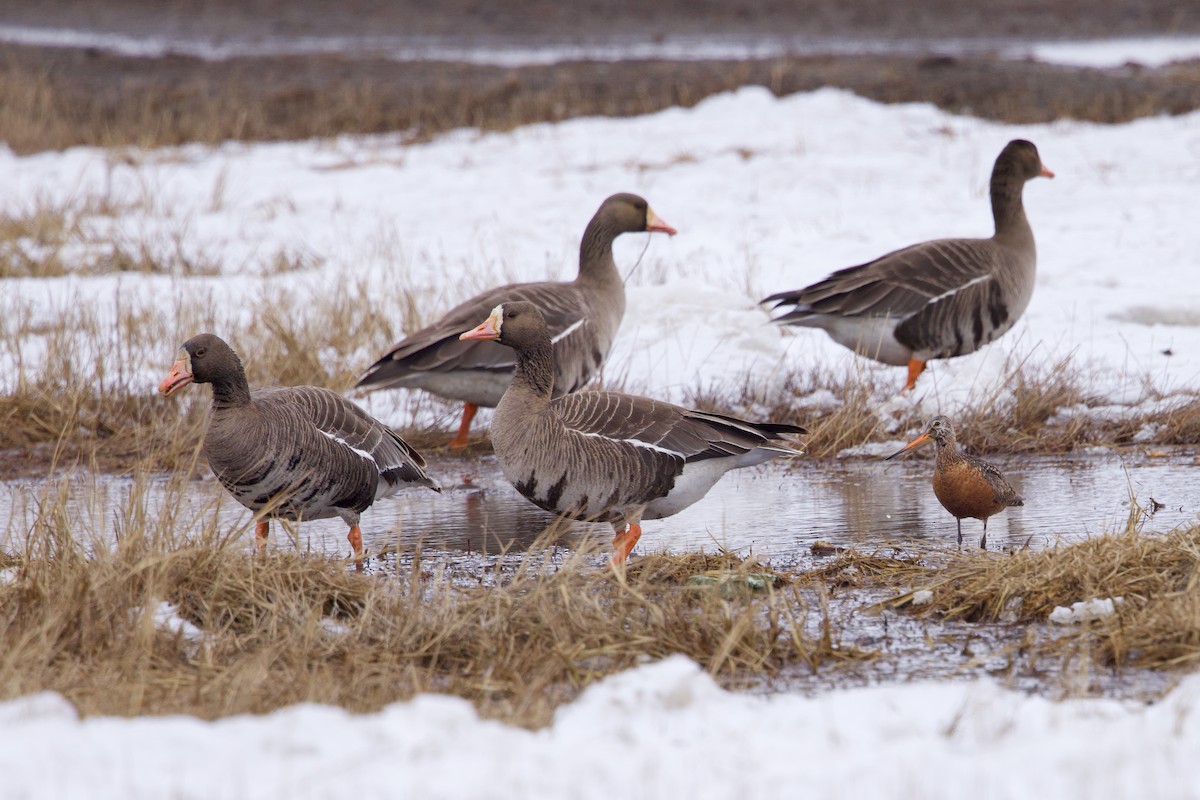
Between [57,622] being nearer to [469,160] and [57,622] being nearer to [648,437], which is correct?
[648,437]

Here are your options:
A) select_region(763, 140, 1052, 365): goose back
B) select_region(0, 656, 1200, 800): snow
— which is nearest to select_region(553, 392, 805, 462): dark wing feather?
select_region(0, 656, 1200, 800): snow

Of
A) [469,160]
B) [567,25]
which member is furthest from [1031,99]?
[567,25]

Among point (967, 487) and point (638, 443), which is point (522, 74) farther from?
point (967, 487)

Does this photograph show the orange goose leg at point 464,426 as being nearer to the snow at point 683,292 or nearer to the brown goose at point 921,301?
the snow at point 683,292

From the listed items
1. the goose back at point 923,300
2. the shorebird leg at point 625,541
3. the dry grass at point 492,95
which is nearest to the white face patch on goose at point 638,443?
the shorebird leg at point 625,541

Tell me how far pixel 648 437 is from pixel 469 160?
13419 mm

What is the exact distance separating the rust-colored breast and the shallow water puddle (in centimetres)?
20

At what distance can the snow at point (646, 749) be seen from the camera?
3402mm

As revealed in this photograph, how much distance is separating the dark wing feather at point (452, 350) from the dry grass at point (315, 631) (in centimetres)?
334

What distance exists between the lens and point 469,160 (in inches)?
759

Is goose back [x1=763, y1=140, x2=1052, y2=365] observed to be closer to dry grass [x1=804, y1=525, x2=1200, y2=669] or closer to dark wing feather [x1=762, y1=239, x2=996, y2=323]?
dark wing feather [x1=762, y1=239, x2=996, y2=323]

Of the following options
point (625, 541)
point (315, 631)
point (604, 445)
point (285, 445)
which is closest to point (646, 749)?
point (315, 631)

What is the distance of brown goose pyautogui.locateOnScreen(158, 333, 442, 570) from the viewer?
6.32 meters

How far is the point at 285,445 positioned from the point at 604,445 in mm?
1580
